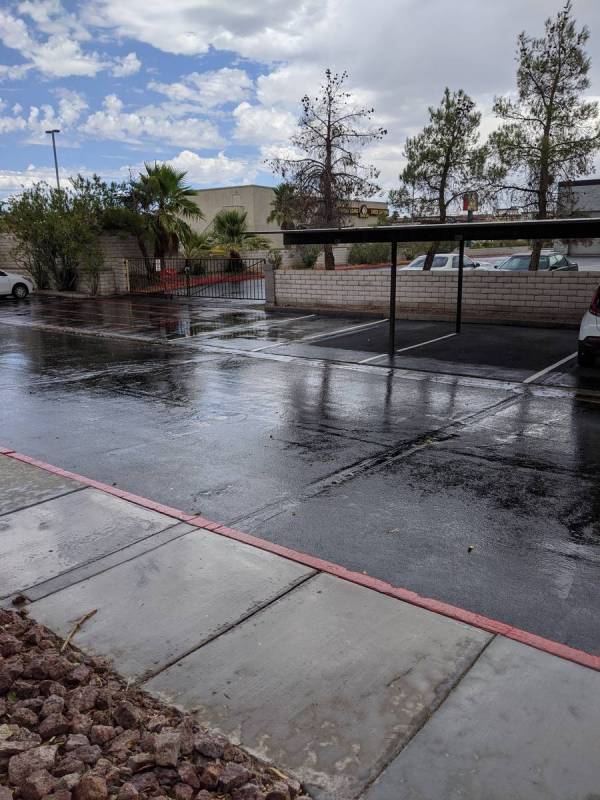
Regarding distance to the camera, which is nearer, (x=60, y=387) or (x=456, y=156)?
(x=60, y=387)

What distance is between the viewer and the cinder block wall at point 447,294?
1709 cm

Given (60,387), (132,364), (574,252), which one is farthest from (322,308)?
(574,252)

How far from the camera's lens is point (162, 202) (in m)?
32.4

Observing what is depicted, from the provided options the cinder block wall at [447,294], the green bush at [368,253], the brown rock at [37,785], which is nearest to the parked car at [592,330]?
the cinder block wall at [447,294]

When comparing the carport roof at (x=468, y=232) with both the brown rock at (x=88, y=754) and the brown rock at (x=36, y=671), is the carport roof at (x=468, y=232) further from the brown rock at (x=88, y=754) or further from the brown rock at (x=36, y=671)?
the brown rock at (x=88, y=754)

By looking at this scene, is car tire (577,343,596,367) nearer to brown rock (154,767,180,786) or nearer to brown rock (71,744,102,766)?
brown rock (154,767,180,786)

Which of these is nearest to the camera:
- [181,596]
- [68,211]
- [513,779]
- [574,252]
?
[513,779]

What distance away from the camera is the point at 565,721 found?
10.7ft

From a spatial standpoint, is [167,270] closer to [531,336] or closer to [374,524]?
[531,336]

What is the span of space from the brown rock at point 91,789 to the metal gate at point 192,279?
26.7m

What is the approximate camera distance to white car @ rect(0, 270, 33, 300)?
29375 millimetres

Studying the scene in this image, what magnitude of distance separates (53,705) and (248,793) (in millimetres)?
1122

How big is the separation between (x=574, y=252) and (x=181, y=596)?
5529cm

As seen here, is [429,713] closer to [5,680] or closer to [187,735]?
[187,735]
